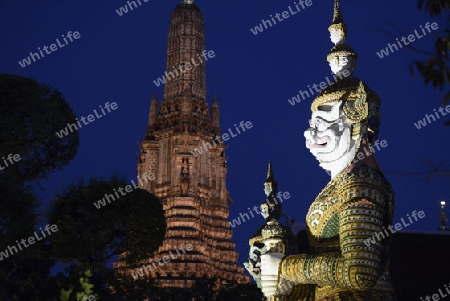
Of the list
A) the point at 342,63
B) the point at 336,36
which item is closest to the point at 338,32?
the point at 336,36

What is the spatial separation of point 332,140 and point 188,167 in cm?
3408

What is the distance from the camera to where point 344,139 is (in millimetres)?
7133

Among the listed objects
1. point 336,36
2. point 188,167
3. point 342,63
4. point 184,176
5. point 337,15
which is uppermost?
point 188,167

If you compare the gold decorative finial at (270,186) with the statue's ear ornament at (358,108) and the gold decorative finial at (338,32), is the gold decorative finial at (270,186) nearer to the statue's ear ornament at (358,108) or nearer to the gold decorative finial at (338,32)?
the statue's ear ornament at (358,108)

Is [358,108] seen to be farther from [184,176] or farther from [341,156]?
[184,176]

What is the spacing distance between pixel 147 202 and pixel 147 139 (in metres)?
25.9

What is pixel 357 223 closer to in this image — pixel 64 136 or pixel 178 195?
pixel 64 136

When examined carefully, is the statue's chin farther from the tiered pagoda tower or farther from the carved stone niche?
the carved stone niche

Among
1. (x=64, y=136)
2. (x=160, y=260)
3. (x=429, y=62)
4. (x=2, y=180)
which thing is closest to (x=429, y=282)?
(x=429, y=62)

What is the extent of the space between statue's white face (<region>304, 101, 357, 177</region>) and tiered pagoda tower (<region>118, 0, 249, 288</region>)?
93.9 ft

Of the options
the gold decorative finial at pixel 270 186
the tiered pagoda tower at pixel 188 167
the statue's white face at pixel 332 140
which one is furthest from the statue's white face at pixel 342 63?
the tiered pagoda tower at pixel 188 167

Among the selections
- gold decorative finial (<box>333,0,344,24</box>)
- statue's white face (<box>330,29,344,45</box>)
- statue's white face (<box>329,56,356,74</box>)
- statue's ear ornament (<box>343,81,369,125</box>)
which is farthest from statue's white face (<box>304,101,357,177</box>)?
gold decorative finial (<box>333,0,344,24</box>)

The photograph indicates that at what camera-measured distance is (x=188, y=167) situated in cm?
4103

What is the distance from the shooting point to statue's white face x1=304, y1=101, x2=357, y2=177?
711cm
